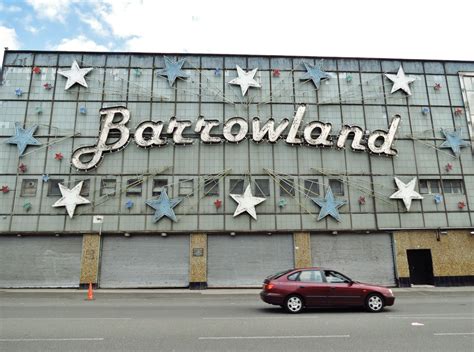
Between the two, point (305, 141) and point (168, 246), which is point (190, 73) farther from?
point (168, 246)

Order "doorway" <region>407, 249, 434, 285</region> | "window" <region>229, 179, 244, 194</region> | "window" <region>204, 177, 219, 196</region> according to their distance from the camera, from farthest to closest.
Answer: "doorway" <region>407, 249, 434, 285</region> < "window" <region>229, 179, 244, 194</region> < "window" <region>204, 177, 219, 196</region>

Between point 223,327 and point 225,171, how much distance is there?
46.1 feet

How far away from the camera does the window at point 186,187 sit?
23.2m

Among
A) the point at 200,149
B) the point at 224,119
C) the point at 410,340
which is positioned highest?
the point at 224,119

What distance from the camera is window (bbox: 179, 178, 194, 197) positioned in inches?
915

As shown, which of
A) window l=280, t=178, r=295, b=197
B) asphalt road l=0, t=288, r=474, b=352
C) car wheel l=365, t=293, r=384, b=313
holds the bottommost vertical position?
asphalt road l=0, t=288, r=474, b=352

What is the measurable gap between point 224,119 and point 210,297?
11.8m

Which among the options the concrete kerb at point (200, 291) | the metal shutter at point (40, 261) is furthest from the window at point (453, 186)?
the metal shutter at point (40, 261)

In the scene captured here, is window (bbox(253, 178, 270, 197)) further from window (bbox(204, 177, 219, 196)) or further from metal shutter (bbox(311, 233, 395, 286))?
metal shutter (bbox(311, 233, 395, 286))

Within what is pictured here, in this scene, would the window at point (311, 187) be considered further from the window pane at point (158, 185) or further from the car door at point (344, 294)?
the car door at point (344, 294)

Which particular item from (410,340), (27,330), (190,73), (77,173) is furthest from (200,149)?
(410,340)

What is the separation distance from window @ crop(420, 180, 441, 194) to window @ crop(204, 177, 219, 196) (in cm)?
1368

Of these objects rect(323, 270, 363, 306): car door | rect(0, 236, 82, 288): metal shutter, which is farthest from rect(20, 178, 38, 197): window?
rect(323, 270, 363, 306): car door

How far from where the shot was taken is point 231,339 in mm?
8898
